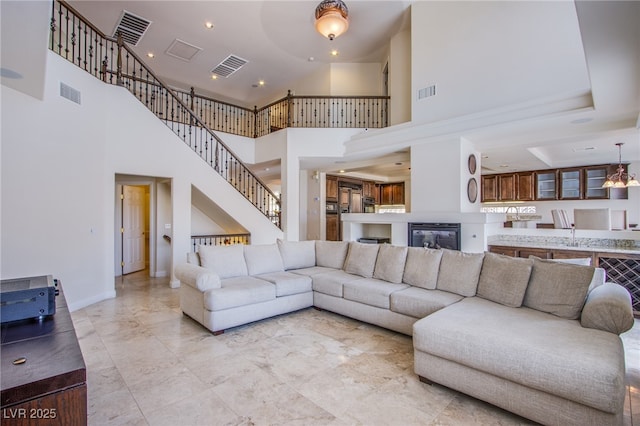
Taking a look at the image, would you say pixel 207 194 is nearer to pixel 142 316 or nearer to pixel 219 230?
pixel 219 230

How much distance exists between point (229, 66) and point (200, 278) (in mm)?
6659

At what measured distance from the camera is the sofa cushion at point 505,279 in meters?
2.79

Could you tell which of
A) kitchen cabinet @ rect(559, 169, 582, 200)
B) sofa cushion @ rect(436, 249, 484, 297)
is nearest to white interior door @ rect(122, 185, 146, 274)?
sofa cushion @ rect(436, 249, 484, 297)

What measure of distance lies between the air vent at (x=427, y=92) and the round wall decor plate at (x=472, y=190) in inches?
69.3

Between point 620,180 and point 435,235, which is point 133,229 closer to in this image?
point 435,235

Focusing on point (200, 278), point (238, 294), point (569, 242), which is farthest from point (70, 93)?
point (569, 242)

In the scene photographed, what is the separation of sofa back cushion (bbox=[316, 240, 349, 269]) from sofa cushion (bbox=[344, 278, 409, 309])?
879 mm

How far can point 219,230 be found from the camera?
783 centimetres

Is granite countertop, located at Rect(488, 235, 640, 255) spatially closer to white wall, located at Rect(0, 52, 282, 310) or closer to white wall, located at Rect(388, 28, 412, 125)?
white wall, located at Rect(388, 28, 412, 125)

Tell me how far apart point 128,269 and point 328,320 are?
5.47m

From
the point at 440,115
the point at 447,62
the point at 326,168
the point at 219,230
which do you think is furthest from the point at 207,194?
the point at 447,62

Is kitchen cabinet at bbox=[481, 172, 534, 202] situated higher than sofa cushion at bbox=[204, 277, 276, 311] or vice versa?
kitchen cabinet at bbox=[481, 172, 534, 202]

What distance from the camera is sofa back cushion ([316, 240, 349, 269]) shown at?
479 cm

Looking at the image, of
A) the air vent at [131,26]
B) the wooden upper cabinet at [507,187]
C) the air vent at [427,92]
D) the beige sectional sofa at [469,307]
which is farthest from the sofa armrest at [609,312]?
the air vent at [131,26]
